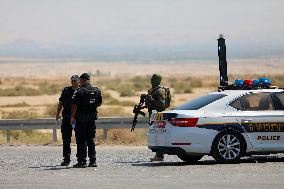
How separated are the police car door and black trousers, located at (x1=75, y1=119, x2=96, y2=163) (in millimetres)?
2767

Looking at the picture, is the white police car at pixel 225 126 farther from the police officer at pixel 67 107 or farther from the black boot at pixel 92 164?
the police officer at pixel 67 107

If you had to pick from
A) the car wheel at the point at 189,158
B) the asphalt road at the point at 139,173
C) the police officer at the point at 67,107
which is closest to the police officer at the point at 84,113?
the asphalt road at the point at 139,173

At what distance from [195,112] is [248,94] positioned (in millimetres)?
1128

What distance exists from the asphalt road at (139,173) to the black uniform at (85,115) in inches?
17.5

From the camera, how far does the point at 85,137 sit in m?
18.6

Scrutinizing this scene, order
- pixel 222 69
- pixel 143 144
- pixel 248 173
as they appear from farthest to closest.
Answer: pixel 143 144 < pixel 222 69 < pixel 248 173

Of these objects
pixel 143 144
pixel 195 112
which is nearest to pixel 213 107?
pixel 195 112

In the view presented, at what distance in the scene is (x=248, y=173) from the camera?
16.2 m

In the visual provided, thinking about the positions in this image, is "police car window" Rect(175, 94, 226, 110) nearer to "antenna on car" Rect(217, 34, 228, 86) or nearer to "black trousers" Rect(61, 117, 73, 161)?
"antenna on car" Rect(217, 34, 228, 86)

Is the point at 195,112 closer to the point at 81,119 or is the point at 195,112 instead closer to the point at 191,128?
the point at 191,128

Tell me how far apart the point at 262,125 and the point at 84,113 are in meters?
3.35

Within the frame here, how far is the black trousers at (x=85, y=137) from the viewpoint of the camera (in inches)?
729

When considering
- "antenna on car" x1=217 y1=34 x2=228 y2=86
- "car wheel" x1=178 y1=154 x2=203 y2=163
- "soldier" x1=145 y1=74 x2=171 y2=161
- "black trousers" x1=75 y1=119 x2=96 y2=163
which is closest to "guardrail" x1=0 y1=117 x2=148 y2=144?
"antenna on car" x1=217 y1=34 x2=228 y2=86

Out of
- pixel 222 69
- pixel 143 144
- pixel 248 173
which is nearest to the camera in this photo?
pixel 248 173
